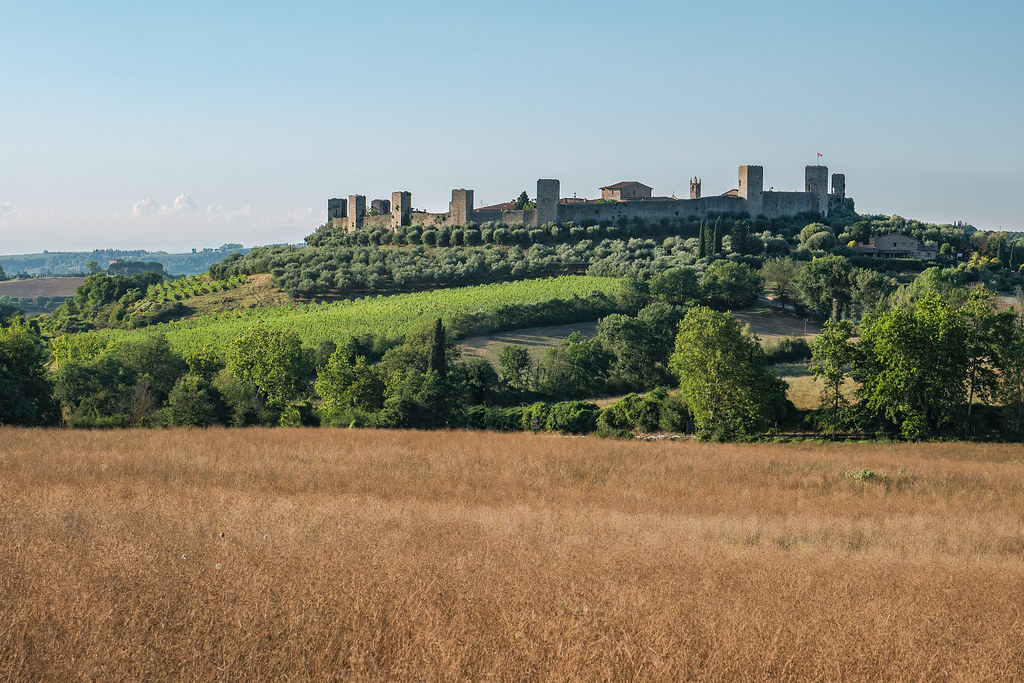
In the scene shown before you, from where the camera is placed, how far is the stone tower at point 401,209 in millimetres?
78213

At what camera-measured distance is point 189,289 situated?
7144 centimetres

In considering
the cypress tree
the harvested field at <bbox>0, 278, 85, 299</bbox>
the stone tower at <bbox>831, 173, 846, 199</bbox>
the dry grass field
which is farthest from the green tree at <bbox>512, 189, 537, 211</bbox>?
the harvested field at <bbox>0, 278, 85, 299</bbox>

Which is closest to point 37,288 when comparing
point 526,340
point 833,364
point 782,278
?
point 526,340

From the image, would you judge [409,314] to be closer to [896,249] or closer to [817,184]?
[896,249]

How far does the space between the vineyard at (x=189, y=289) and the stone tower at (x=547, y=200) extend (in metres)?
24.9

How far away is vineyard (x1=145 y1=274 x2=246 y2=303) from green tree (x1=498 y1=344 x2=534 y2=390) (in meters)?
38.2

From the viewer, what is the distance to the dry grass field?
561 cm

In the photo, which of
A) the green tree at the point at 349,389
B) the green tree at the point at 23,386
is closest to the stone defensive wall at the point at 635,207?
the green tree at the point at 349,389

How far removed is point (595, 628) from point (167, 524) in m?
4.72

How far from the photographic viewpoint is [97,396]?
28281 mm

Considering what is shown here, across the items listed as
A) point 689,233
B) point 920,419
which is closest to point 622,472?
point 920,419

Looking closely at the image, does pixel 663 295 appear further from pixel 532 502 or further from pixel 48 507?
pixel 48 507

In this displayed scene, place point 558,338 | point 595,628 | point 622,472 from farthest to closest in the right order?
point 558,338, point 622,472, point 595,628

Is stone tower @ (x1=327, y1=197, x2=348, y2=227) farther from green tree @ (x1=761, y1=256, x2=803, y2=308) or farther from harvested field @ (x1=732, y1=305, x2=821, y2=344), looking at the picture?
harvested field @ (x1=732, y1=305, x2=821, y2=344)
